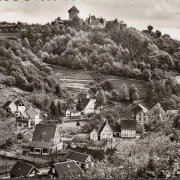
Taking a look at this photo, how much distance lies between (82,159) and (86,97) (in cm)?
95

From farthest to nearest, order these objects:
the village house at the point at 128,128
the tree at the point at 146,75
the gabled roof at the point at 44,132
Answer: the tree at the point at 146,75
the village house at the point at 128,128
the gabled roof at the point at 44,132

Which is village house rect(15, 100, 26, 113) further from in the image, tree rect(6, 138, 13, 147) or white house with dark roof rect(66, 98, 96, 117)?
white house with dark roof rect(66, 98, 96, 117)

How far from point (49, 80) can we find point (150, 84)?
155 centimetres

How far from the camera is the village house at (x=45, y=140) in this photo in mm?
5969

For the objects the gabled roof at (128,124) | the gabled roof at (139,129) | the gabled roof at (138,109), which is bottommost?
the gabled roof at (139,129)

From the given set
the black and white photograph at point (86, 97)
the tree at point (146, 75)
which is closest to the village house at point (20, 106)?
the black and white photograph at point (86, 97)

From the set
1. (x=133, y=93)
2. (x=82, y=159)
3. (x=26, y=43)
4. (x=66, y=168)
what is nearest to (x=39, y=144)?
(x=66, y=168)

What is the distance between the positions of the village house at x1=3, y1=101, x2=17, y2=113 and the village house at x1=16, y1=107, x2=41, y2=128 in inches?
4.8

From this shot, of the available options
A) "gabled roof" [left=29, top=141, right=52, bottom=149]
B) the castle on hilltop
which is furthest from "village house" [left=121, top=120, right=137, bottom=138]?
the castle on hilltop

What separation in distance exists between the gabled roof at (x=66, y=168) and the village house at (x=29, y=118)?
2.40 ft

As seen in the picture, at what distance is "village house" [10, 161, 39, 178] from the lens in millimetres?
5629

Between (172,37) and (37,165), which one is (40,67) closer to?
(37,165)

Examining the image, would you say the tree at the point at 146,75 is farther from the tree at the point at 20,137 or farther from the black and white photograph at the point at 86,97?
the tree at the point at 20,137

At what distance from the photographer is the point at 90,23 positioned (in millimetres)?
6566
